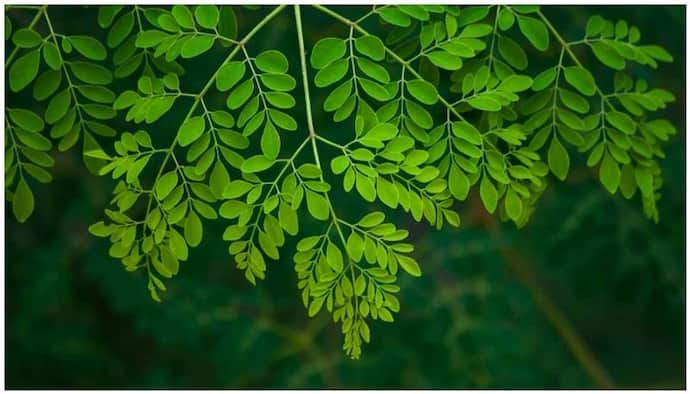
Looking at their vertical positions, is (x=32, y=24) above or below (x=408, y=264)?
above

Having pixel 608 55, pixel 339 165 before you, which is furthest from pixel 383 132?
pixel 608 55

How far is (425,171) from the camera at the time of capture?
709 millimetres

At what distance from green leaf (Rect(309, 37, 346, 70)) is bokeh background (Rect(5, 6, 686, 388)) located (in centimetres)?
80

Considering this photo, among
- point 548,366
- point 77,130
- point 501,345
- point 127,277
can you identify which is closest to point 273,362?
point 127,277

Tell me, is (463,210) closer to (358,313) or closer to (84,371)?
(84,371)

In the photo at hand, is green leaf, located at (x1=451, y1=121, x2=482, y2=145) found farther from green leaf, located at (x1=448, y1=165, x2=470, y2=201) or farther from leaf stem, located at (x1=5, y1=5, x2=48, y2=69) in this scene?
leaf stem, located at (x1=5, y1=5, x2=48, y2=69)

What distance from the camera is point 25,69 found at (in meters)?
0.77

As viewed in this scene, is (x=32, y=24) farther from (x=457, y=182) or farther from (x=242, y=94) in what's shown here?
(x=457, y=182)

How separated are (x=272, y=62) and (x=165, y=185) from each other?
12cm

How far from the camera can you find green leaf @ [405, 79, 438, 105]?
74 cm

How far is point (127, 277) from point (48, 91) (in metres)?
1.04

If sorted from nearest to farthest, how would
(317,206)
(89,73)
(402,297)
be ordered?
(317,206)
(89,73)
(402,297)

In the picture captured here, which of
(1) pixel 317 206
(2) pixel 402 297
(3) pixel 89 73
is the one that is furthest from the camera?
(2) pixel 402 297

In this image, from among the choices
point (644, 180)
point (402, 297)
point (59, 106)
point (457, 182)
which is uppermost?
point (59, 106)
